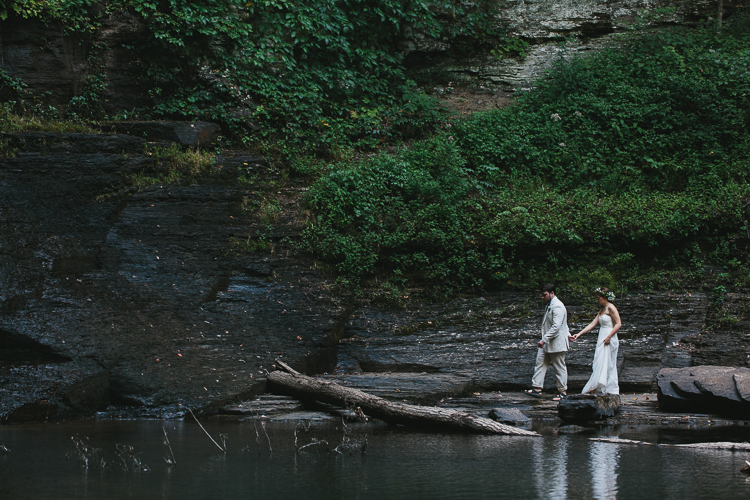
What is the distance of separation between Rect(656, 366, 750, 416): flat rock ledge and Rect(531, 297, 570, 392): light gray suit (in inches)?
58.9

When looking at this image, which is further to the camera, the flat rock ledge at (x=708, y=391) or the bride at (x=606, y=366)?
the bride at (x=606, y=366)

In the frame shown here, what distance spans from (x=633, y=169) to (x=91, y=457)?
539 inches

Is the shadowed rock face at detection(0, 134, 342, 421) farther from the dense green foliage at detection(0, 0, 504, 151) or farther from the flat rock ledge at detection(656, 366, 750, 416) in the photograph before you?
the flat rock ledge at detection(656, 366, 750, 416)

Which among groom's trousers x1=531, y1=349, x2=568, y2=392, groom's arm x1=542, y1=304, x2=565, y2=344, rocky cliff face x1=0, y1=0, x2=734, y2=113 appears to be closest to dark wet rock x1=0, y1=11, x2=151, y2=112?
rocky cliff face x1=0, y1=0, x2=734, y2=113

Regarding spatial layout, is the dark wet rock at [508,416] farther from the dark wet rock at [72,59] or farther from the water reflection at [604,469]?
the dark wet rock at [72,59]

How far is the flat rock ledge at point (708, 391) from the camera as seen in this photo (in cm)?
766

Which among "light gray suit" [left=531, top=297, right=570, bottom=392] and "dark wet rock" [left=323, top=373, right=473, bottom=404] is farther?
A: "light gray suit" [left=531, top=297, right=570, bottom=392]

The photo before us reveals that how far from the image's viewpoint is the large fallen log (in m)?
6.98

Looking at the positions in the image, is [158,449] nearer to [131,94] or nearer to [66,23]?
[131,94]

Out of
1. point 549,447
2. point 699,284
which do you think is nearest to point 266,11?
point 699,284

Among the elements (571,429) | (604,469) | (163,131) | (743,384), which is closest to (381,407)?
(571,429)

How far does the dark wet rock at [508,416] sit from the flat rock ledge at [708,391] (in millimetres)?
2124

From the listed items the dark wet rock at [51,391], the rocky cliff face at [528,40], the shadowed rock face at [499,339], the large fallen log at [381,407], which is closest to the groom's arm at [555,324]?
the shadowed rock face at [499,339]

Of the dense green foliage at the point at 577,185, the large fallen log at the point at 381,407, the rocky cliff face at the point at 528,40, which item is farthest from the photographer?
the rocky cliff face at the point at 528,40
